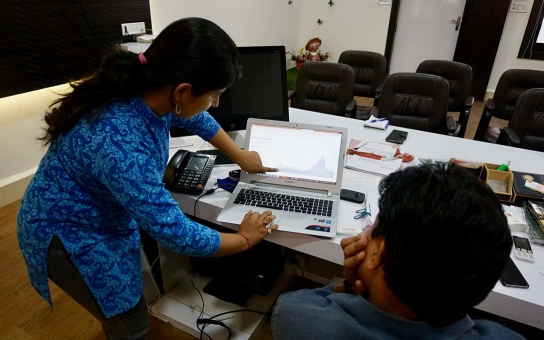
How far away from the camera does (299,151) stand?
1.34 meters

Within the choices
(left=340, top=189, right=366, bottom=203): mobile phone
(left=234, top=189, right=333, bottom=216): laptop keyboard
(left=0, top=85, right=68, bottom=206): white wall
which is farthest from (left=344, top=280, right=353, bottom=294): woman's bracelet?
(left=0, top=85, right=68, bottom=206): white wall

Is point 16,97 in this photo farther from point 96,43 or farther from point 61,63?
point 96,43

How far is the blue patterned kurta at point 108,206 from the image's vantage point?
843 millimetres

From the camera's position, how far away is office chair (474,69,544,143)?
9.28 feet

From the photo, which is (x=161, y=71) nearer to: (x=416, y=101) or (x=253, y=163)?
(x=253, y=163)

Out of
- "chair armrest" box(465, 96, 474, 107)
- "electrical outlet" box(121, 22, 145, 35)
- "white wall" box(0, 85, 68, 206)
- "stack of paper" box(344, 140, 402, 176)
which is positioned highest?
"electrical outlet" box(121, 22, 145, 35)

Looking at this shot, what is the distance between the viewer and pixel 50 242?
972mm

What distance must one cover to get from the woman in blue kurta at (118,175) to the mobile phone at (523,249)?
788mm

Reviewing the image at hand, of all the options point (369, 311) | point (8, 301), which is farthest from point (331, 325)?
point (8, 301)

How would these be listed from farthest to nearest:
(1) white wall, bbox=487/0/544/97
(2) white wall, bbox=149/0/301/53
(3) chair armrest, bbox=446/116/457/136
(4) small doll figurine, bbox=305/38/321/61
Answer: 1. (4) small doll figurine, bbox=305/38/321/61
2. (1) white wall, bbox=487/0/544/97
3. (2) white wall, bbox=149/0/301/53
4. (3) chair armrest, bbox=446/116/457/136

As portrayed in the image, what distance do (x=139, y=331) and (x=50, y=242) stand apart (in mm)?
400

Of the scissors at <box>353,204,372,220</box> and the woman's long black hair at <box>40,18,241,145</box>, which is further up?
the woman's long black hair at <box>40,18,241,145</box>

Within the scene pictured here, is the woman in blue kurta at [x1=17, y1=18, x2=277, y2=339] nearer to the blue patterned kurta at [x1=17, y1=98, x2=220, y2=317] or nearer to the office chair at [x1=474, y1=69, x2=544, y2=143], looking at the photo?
the blue patterned kurta at [x1=17, y1=98, x2=220, y2=317]

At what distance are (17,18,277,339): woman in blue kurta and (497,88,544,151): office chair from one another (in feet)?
7.00
